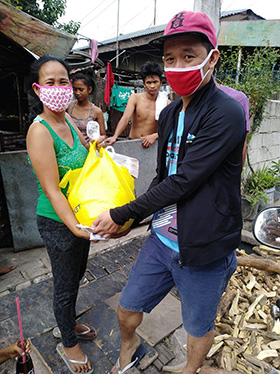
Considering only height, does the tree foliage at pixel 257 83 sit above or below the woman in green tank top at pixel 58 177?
above

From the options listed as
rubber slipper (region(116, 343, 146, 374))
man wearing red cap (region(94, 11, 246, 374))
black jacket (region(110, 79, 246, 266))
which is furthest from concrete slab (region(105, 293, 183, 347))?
black jacket (region(110, 79, 246, 266))

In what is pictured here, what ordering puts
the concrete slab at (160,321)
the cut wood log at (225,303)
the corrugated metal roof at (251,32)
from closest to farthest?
the concrete slab at (160,321) → the cut wood log at (225,303) → the corrugated metal roof at (251,32)

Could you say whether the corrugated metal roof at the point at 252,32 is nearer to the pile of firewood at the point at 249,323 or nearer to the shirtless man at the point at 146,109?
the shirtless man at the point at 146,109

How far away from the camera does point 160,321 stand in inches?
103

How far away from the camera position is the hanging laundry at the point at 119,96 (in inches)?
388

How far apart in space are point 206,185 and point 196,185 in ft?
0.21

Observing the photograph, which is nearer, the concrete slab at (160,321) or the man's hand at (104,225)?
the man's hand at (104,225)

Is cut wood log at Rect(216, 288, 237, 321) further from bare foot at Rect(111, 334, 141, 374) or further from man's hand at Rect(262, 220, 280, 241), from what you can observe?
man's hand at Rect(262, 220, 280, 241)

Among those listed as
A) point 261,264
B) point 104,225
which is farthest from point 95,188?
point 261,264

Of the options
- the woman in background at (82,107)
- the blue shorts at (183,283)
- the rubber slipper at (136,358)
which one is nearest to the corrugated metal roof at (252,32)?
the woman in background at (82,107)

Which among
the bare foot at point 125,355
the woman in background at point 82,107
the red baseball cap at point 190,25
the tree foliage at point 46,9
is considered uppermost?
the tree foliage at point 46,9

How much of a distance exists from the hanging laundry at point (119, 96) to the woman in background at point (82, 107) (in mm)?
5739

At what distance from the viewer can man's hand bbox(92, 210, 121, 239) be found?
1.56 metres

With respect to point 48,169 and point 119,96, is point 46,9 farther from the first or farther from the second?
point 48,169
